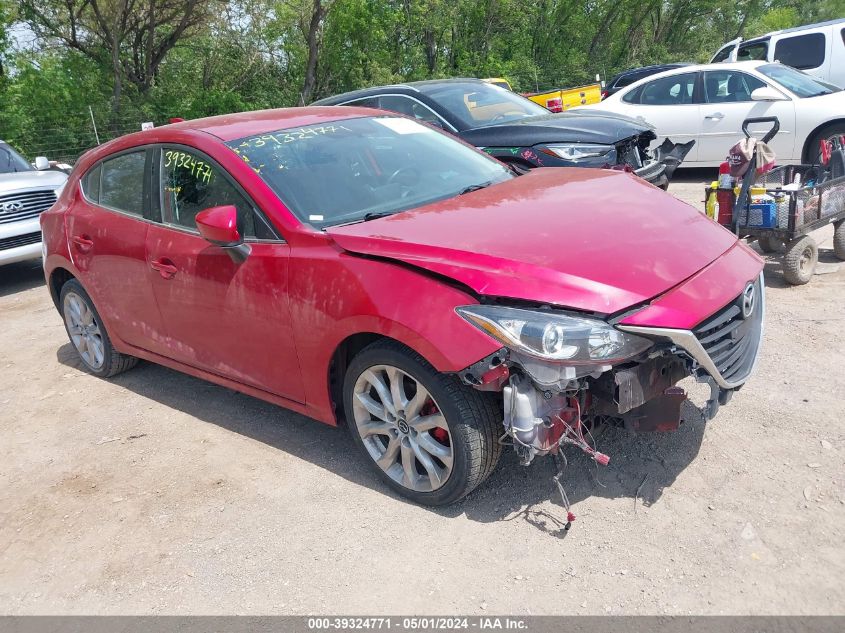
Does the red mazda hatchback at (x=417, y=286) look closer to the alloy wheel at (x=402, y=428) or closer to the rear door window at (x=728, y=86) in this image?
the alloy wheel at (x=402, y=428)

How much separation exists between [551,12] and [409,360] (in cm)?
2944

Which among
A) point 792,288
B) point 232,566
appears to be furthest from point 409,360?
point 792,288

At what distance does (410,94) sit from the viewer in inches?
333

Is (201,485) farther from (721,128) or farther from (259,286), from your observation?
(721,128)

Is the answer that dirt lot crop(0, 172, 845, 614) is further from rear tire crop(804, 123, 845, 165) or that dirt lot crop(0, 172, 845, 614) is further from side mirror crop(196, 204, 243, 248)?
rear tire crop(804, 123, 845, 165)

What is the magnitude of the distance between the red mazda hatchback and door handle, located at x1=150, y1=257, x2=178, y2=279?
0.04 ft

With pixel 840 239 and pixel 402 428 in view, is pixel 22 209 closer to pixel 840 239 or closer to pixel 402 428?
pixel 402 428

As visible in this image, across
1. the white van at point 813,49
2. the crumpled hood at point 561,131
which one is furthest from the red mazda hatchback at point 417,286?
the white van at point 813,49

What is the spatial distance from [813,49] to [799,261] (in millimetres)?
8000

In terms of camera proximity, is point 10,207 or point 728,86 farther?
point 728,86

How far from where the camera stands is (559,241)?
3256 mm

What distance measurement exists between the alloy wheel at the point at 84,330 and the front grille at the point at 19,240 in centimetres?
373

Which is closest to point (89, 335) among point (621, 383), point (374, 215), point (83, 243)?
point (83, 243)

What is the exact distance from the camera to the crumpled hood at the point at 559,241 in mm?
2994
